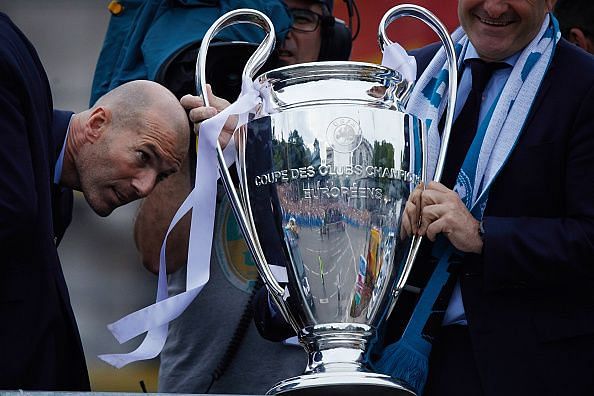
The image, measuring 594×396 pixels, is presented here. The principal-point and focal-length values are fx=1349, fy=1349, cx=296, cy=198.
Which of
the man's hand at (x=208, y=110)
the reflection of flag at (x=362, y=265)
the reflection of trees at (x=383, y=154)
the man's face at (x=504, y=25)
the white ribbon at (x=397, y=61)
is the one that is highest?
the man's face at (x=504, y=25)

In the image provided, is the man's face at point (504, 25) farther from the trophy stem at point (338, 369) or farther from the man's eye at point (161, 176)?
the man's eye at point (161, 176)

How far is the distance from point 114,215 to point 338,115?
2079mm

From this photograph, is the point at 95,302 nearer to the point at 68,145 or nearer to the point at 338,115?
the point at 68,145

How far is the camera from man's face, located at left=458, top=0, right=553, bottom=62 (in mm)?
2471

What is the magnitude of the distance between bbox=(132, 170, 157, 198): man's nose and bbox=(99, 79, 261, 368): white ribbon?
650mm

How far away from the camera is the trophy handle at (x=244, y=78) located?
2.09 metres

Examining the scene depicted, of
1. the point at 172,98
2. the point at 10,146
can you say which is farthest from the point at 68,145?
the point at 10,146

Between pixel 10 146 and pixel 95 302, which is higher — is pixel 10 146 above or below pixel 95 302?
above

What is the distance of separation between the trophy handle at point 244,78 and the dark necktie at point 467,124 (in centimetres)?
A: 44

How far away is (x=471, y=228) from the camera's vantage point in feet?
7.52

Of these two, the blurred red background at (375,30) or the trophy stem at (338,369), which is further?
the blurred red background at (375,30)

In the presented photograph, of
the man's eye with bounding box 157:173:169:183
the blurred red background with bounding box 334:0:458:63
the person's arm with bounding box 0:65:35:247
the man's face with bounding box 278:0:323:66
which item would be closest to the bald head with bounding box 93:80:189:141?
the man's eye with bounding box 157:173:169:183

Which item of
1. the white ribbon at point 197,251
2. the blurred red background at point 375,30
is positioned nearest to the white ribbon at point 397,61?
the white ribbon at point 197,251

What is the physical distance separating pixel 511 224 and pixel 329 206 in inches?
16.1
